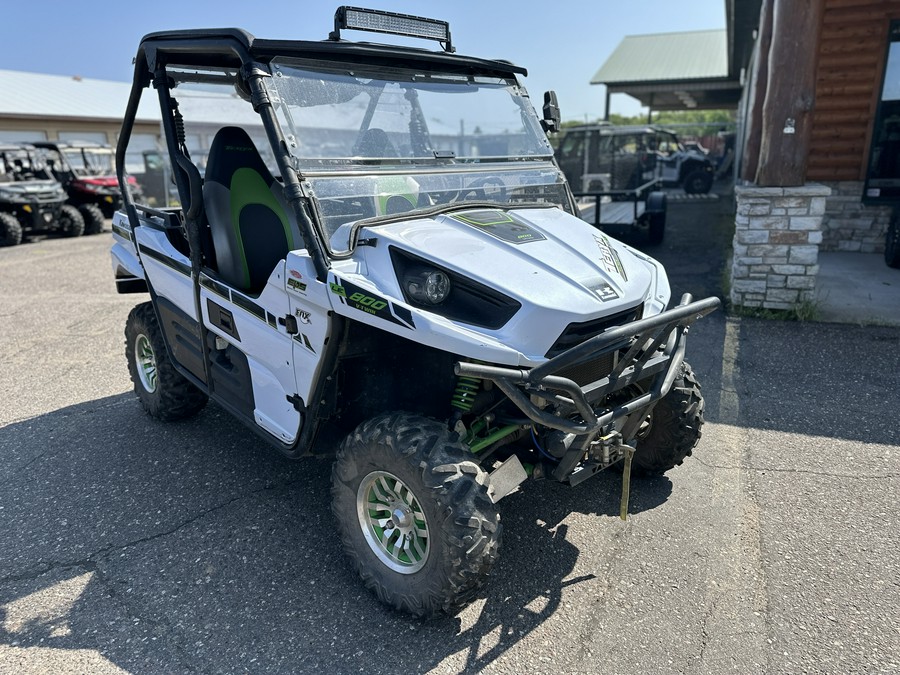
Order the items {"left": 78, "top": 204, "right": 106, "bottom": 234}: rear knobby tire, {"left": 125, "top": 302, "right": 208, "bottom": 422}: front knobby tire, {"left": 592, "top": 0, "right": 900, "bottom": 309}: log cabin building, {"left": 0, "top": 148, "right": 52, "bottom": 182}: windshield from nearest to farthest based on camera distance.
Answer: {"left": 125, "top": 302, "right": 208, "bottom": 422}: front knobby tire < {"left": 592, "top": 0, "right": 900, "bottom": 309}: log cabin building < {"left": 0, "top": 148, "right": 52, "bottom": 182}: windshield < {"left": 78, "top": 204, "right": 106, "bottom": 234}: rear knobby tire

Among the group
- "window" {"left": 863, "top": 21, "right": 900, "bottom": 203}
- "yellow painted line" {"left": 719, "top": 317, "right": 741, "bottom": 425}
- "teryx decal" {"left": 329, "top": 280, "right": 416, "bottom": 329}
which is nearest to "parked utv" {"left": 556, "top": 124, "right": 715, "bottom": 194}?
"window" {"left": 863, "top": 21, "right": 900, "bottom": 203}

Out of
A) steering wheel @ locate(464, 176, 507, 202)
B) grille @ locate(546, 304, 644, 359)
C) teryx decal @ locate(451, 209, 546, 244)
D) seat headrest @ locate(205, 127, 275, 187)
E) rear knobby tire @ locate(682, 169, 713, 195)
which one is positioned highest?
seat headrest @ locate(205, 127, 275, 187)

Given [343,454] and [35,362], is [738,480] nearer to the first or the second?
[343,454]

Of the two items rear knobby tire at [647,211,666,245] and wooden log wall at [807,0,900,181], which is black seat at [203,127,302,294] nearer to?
rear knobby tire at [647,211,666,245]

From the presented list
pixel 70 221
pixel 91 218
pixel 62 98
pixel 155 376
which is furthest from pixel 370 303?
pixel 62 98

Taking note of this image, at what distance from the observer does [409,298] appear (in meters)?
2.52

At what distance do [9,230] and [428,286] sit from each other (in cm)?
1413

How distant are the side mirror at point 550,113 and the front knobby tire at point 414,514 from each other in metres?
2.20

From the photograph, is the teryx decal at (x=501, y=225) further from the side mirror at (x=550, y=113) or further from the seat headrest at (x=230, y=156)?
the seat headrest at (x=230, y=156)

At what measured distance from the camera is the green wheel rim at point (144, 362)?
4.49 metres

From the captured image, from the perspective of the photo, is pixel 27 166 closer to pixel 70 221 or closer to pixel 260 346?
pixel 70 221

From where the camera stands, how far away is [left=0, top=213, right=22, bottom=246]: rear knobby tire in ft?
43.4

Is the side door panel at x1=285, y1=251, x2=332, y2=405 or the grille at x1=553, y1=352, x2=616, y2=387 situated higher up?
the side door panel at x1=285, y1=251, x2=332, y2=405

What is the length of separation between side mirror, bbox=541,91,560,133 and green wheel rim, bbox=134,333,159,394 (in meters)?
3.02
